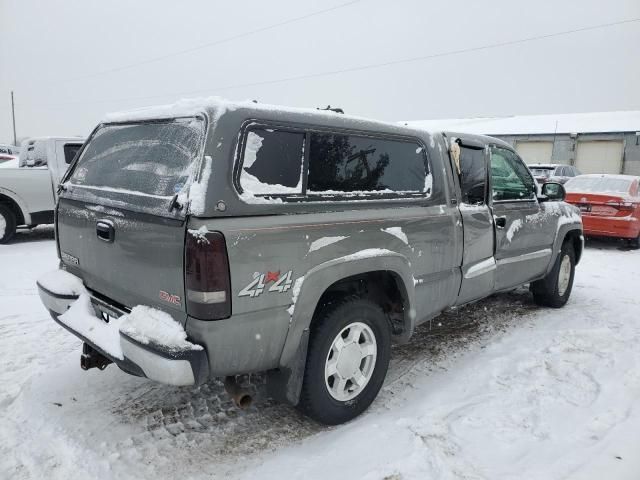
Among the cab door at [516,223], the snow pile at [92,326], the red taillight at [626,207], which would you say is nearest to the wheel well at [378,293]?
the snow pile at [92,326]

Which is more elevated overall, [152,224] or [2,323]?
[152,224]

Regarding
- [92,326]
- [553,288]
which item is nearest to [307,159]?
[92,326]

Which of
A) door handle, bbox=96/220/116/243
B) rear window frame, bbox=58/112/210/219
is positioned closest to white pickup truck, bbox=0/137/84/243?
rear window frame, bbox=58/112/210/219

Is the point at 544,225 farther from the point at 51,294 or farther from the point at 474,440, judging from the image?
the point at 51,294

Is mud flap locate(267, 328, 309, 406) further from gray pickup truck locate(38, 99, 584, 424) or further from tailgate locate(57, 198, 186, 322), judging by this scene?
tailgate locate(57, 198, 186, 322)

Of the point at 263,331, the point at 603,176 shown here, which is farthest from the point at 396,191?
the point at 603,176

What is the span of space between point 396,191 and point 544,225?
2479mm

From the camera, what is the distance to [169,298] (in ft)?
7.89

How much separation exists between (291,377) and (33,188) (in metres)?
7.91

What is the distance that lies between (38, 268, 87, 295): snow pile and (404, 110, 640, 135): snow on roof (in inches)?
1071

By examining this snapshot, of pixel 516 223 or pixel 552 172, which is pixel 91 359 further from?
pixel 552 172

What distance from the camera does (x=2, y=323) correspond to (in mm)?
4562

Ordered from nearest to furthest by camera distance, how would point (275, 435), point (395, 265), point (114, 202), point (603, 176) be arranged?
1. point (114, 202)
2. point (275, 435)
3. point (395, 265)
4. point (603, 176)

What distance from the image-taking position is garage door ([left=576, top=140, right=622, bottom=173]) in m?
28.6
